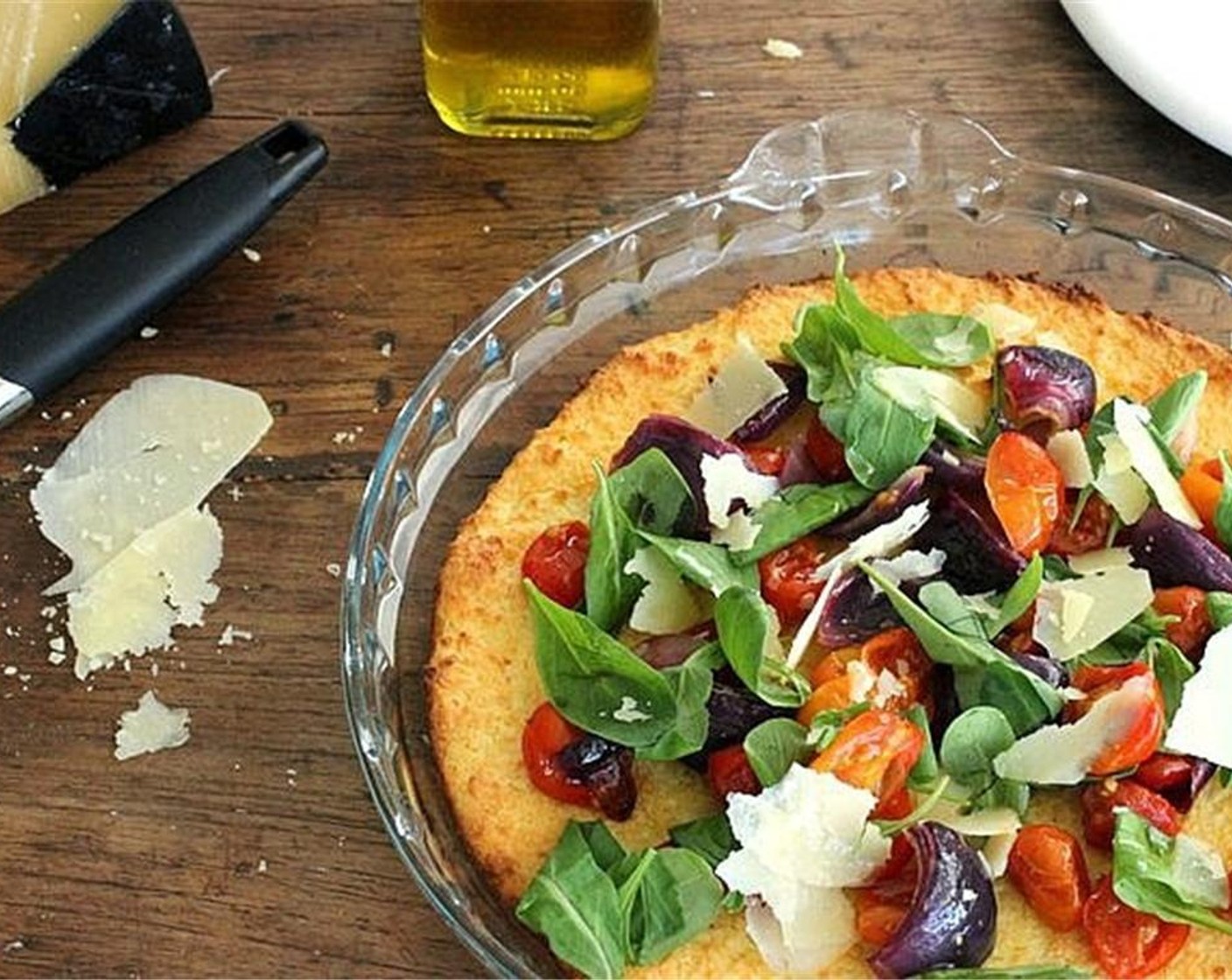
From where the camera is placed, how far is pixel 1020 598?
1952 millimetres

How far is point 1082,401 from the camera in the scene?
217cm

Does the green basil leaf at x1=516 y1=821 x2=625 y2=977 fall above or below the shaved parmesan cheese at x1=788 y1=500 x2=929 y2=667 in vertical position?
below

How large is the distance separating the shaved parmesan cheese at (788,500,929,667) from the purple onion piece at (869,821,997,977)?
24cm

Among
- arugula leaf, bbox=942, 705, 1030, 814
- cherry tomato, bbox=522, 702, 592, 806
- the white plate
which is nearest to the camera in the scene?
arugula leaf, bbox=942, 705, 1030, 814

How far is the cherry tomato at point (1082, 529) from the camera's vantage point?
82.4 inches

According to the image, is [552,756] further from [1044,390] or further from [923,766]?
[1044,390]

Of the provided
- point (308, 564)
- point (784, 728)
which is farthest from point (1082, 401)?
point (308, 564)

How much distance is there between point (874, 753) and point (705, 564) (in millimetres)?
265

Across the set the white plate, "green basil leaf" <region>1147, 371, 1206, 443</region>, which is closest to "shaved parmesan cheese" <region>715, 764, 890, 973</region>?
"green basil leaf" <region>1147, 371, 1206, 443</region>

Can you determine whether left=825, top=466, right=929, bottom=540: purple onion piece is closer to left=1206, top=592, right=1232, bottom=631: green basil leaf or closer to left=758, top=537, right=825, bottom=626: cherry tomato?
left=758, top=537, right=825, bottom=626: cherry tomato

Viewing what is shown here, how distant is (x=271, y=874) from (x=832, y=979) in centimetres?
59

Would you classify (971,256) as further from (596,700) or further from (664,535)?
(596,700)

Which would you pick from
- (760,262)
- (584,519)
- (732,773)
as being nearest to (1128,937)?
(732,773)

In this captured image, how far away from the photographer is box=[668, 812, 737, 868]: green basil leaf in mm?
1903
